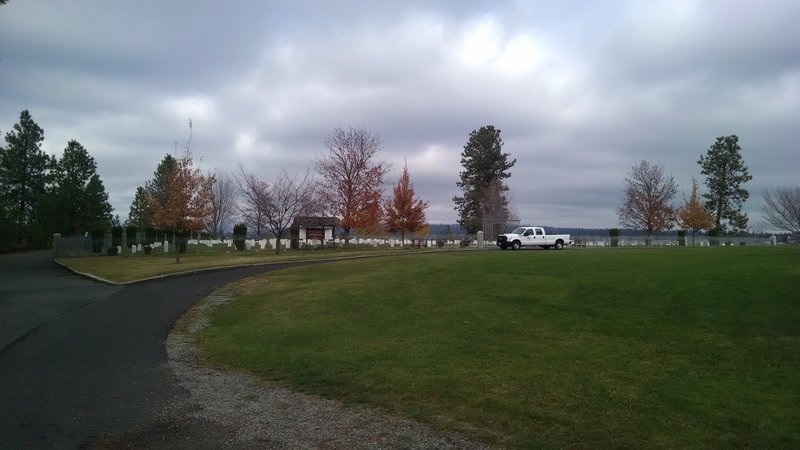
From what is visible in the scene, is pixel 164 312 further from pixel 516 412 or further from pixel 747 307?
pixel 747 307

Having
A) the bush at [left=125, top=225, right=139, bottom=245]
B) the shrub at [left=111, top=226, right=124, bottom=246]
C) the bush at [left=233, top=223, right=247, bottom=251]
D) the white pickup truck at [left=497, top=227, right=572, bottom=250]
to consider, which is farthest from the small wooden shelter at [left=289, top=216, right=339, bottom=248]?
the white pickup truck at [left=497, top=227, right=572, bottom=250]

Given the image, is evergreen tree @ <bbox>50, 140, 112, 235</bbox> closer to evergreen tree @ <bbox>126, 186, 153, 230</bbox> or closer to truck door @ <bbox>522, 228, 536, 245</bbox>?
evergreen tree @ <bbox>126, 186, 153, 230</bbox>

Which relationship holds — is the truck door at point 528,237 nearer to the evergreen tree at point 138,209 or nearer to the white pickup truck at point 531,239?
the white pickup truck at point 531,239

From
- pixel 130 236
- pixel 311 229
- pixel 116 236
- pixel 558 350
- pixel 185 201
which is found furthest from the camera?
pixel 311 229

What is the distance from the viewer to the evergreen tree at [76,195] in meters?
60.4

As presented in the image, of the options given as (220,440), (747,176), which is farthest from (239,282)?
(747,176)

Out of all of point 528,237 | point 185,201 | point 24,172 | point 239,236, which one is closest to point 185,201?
point 185,201

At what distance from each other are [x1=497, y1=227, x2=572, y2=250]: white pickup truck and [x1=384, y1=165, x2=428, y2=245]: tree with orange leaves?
15613 mm

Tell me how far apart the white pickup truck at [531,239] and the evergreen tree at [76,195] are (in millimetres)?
41663

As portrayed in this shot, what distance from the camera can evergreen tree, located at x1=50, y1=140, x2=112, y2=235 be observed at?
60.4 m

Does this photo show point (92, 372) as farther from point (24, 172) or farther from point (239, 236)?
point (24, 172)

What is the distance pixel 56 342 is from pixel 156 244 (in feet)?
121

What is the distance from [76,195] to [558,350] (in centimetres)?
6330

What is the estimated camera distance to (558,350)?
9531 mm
